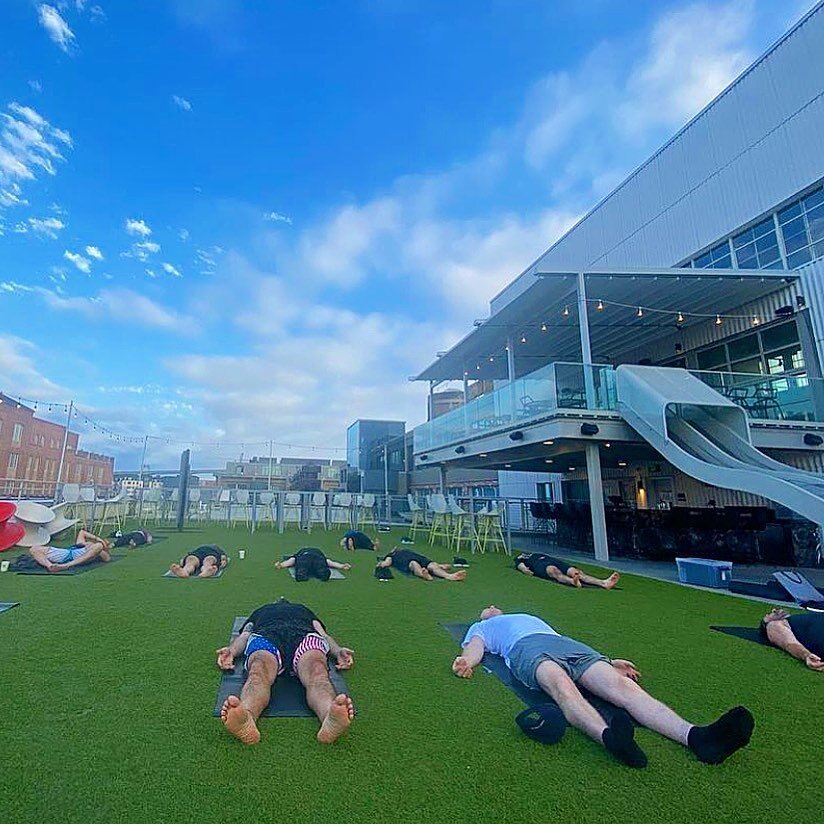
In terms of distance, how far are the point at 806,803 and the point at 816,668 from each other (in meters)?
1.80

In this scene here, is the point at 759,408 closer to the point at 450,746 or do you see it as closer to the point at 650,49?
the point at 650,49

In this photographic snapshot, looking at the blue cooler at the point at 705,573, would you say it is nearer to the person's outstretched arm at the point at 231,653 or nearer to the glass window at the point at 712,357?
the person's outstretched arm at the point at 231,653

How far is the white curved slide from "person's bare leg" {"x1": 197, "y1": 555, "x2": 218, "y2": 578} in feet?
23.3

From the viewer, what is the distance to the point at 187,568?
583 centimetres

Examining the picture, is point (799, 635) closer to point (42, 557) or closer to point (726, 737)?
point (726, 737)

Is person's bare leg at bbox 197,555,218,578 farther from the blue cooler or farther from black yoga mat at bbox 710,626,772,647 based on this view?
the blue cooler

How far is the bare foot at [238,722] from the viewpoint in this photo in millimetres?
1779

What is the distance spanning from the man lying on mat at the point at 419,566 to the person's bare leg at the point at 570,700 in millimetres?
3895

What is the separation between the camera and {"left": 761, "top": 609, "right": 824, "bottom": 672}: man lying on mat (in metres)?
3.02

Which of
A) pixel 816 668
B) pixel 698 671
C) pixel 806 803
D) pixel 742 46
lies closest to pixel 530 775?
pixel 806 803

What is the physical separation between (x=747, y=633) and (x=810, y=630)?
25.8 inches

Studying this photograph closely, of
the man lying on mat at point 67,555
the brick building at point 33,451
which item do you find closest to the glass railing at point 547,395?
the man lying on mat at point 67,555

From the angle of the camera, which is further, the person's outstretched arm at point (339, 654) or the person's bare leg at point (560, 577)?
the person's bare leg at point (560, 577)

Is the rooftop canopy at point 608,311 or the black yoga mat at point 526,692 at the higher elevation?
the rooftop canopy at point 608,311
